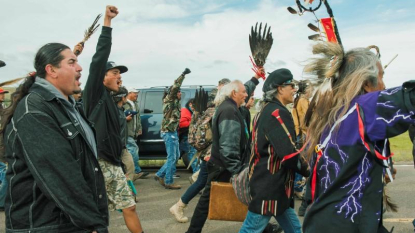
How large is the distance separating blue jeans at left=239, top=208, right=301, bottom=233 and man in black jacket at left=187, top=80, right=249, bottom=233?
2.50ft

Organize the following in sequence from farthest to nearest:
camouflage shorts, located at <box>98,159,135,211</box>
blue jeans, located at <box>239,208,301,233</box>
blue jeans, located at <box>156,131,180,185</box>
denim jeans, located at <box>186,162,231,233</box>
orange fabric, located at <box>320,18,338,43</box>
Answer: blue jeans, located at <box>156,131,180,185</box> < denim jeans, located at <box>186,162,231,233</box> < camouflage shorts, located at <box>98,159,135,211</box> < blue jeans, located at <box>239,208,301,233</box> < orange fabric, located at <box>320,18,338,43</box>

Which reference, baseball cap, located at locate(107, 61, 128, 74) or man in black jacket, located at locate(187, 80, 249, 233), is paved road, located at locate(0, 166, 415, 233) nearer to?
man in black jacket, located at locate(187, 80, 249, 233)

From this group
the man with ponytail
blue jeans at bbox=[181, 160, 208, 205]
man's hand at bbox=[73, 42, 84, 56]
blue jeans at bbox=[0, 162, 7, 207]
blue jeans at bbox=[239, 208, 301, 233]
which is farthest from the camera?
blue jeans at bbox=[0, 162, 7, 207]

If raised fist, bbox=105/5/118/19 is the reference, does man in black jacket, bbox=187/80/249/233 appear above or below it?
below

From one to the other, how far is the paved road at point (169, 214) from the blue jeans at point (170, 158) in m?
0.25

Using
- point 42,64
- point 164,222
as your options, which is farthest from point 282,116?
point 164,222

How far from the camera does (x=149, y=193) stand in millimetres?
7645

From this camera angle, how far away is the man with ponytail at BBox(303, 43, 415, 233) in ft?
6.28

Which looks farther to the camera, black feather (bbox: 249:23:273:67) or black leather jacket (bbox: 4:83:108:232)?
black feather (bbox: 249:23:273:67)

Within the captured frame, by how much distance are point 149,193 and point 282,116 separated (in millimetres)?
4639

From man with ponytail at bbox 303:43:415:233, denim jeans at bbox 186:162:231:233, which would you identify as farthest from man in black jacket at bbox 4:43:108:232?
denim jeans at bbox 186:162:231:233

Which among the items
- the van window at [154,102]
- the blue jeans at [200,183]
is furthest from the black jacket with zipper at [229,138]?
the van window at [154,102]

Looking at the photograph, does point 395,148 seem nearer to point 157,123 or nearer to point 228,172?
point 157,123

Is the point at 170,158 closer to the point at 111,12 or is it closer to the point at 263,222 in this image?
the point at 263,222
